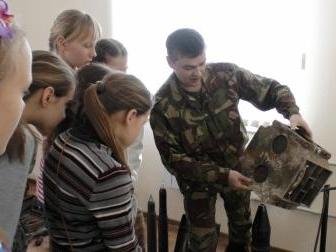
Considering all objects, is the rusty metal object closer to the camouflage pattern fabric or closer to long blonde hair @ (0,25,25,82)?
the camouflage pattern fabric

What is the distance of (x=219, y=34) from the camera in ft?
8.57

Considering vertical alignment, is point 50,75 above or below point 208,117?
above

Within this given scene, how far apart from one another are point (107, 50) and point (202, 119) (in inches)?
22.1

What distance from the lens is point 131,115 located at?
3.98ft

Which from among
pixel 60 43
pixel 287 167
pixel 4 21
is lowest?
pixel 287 167

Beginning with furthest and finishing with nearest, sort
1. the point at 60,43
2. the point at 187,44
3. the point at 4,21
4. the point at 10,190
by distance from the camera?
1. the point at 60,43
2. the point at 187,44
3. the point at 10,190
4. the point at 4,21

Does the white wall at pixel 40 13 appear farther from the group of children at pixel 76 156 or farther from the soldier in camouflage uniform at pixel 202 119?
the group of children at pixel 76 156

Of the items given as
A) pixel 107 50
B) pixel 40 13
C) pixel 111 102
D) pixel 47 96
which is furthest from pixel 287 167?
pixel 40 13

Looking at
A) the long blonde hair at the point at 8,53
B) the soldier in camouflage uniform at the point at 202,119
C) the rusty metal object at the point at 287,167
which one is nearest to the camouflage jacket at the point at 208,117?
the soldier in camouflage uniform at the point at 202,119

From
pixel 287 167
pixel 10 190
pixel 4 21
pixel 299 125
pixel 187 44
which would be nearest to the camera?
pixel 4 21

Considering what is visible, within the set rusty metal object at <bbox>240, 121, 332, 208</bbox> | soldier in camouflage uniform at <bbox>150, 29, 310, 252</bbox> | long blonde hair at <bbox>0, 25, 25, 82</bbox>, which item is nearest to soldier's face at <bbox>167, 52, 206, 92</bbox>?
soldier in camouflage uniform at <bbox>150, 29, 310, 252</bbox>

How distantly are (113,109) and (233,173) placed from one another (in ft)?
2.21

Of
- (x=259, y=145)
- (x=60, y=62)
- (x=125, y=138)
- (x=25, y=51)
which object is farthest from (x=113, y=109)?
(x=259, y=145)

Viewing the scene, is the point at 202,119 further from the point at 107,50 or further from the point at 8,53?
the point at 8,53
